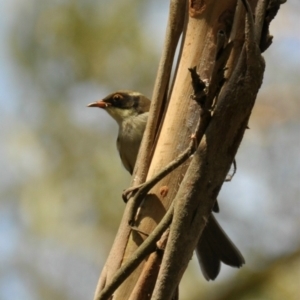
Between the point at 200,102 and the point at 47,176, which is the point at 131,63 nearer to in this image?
the point at 47,176

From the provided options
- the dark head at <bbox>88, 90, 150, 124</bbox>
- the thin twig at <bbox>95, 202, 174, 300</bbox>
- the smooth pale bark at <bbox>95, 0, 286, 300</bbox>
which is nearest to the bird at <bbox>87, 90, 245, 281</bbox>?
the dark head at <bbox>88, 90, 150, 124</bbox>

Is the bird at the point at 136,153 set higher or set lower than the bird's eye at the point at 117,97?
lower

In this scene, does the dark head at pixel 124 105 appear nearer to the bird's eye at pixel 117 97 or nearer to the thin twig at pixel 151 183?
the bird's eye at pixel 117 97

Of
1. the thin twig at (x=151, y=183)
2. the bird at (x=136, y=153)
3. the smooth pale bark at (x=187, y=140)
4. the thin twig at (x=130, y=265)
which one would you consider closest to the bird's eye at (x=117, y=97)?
the bird at (x=136, y=153)

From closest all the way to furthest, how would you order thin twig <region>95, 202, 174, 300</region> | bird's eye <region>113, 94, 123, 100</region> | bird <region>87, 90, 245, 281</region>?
1. thin twig <region>95, 202, 174, 300</region>
2. bird <region>87, 90, 245, 281</region>
3. bird's eye <region>113, 94, 123, 100</region>

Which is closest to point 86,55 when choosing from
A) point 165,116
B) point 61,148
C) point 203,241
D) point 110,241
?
point 61,148

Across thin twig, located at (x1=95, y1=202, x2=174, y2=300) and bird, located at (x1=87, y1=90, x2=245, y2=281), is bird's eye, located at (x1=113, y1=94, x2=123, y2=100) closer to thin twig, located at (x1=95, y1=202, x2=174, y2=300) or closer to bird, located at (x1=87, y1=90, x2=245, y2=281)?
bird, located at (x1=87, y1=90, x2=245, y2=281)

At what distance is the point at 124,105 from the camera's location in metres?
4.80

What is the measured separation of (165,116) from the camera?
1916 millimetres

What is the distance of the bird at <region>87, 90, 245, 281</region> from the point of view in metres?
3.44

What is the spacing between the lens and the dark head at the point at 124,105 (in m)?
4.66

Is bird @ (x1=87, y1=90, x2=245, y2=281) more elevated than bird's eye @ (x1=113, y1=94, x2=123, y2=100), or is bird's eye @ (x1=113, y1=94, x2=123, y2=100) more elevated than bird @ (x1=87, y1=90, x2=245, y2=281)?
bird's eye @ (x1=113, y1=94, x2=123, y2=100)

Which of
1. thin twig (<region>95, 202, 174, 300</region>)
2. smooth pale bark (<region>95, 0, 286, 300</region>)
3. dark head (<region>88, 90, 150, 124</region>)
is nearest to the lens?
smooth pale bark (<region>95, 0, 286, 300</region>)

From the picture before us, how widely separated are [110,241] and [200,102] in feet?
15.1
